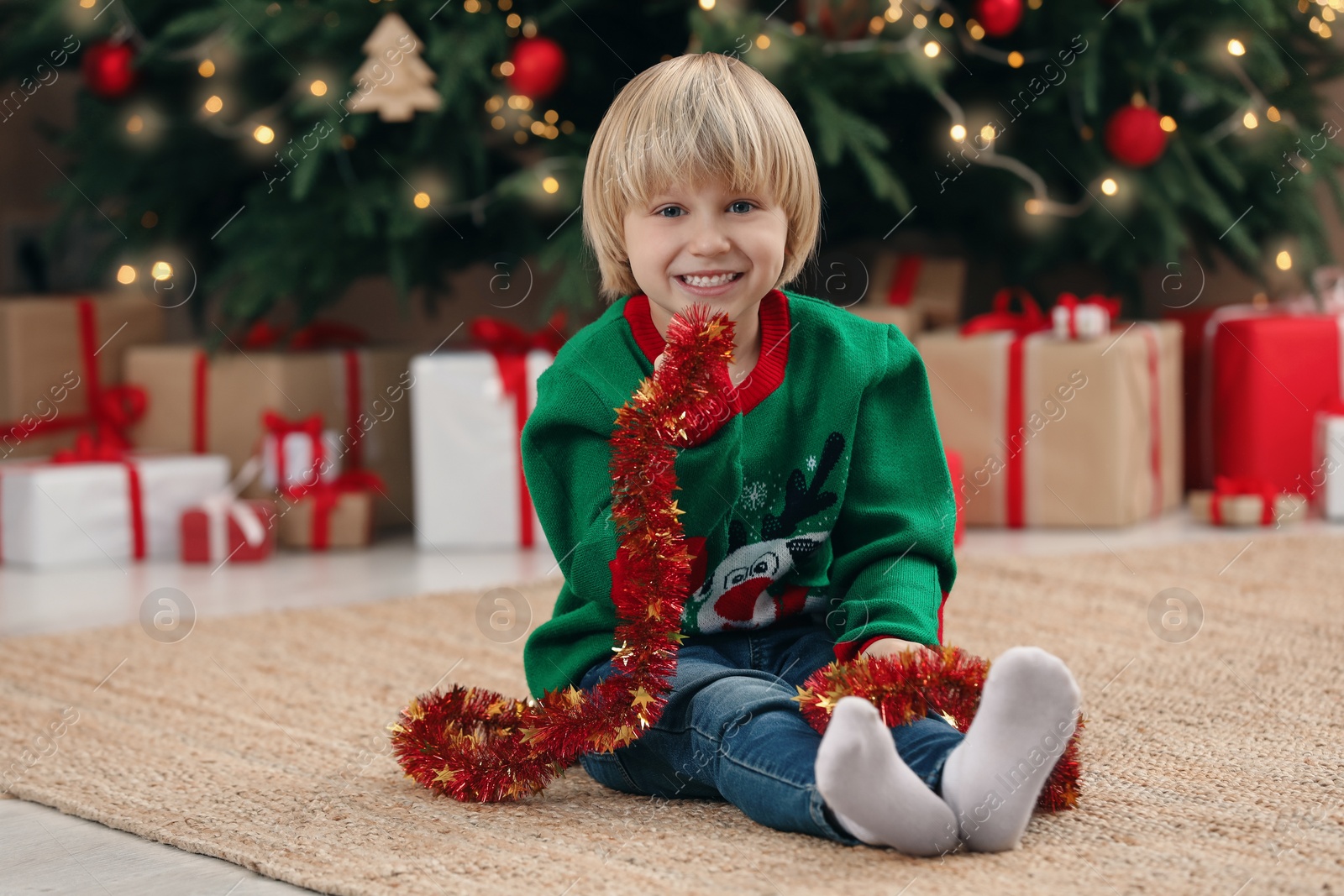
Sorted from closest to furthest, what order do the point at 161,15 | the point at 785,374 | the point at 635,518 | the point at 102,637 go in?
the point at 635,518 < the point at 785,374 < the point at 102,637 < the point at 161,15

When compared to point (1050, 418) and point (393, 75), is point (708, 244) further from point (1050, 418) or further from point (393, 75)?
point (1050, 418)

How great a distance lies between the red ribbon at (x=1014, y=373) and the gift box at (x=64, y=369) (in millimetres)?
1451

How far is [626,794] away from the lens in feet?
3.77


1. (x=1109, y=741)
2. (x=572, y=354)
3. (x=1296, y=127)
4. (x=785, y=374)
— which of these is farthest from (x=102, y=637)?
(x=1296, y=127)

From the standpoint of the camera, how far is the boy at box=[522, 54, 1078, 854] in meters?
1.07

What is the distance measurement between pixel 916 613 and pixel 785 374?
209 mm

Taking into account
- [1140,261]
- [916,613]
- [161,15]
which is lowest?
[916,613]

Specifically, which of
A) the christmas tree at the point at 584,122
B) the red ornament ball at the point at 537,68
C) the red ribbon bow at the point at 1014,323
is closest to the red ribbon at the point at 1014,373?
the red ribbon bow at the point at 1014,323

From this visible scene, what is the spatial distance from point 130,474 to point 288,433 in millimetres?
248

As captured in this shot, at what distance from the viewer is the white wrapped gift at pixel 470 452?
235cm

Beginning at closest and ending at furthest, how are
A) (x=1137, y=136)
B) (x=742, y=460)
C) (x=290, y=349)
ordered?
(x=742, y=460), (x=1137, y=136), (x=290, y=349)

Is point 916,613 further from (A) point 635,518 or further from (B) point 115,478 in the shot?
(B) point 115,478

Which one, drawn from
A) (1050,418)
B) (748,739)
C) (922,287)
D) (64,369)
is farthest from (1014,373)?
(64,369)

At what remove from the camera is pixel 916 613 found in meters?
1.09
